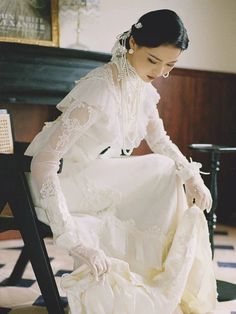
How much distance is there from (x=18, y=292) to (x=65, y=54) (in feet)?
4.77

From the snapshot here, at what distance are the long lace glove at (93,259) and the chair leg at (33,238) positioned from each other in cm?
32

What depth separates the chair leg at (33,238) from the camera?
1782mm

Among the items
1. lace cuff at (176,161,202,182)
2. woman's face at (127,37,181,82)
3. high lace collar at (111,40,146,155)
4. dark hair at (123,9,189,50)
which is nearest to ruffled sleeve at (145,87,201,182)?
lace cuff at (176,161,202,182)

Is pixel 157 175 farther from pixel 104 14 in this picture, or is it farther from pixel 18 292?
pixel 104 14

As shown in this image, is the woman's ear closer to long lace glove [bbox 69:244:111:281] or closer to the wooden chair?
the wooden chair

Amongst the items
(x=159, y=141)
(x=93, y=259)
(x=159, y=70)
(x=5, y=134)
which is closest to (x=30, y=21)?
(x=5, y=134)

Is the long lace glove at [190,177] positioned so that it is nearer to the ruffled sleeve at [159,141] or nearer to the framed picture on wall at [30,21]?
the ruffled sleeve at [159,141]

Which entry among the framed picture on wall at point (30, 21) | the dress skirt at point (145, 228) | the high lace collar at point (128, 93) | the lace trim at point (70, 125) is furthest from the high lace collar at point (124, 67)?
the framed picture on wall at point (30, 21)

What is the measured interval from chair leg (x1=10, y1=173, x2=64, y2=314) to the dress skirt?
0.19 ft

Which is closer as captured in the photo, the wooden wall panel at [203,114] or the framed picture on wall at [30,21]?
the framed picture on wall at [30,21]

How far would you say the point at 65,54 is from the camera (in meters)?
3.10

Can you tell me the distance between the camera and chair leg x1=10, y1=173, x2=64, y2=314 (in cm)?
178

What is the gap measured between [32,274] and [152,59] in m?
1.42

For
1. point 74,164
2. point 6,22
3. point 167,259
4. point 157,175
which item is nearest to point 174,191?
point 157,175
